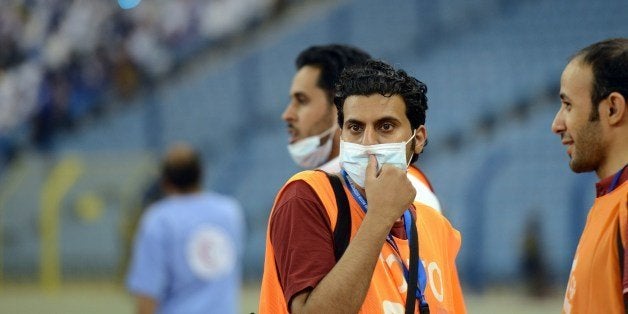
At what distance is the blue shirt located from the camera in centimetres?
568

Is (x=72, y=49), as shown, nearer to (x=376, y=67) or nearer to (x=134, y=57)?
(x=134, y=57)

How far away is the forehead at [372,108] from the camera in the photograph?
114 inches

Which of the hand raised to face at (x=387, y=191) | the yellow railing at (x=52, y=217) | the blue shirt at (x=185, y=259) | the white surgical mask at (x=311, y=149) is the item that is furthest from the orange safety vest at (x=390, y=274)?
the yellow railing at (x=52, y=217)

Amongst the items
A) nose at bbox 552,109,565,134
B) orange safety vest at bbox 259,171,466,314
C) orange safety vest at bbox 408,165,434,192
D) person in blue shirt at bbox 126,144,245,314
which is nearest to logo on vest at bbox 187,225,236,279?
person in blue shirt at bbox 126,144,245,314

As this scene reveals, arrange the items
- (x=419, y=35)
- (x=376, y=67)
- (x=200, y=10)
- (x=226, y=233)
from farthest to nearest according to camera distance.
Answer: (x=200, y=10), (x=419, y=35), (x=226, y=233), (x=376, y=67)

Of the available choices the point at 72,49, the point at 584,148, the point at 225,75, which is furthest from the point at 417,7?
the point at 584,148

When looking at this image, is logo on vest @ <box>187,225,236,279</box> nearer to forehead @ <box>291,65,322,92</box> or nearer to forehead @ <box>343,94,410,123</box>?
forehead @ <box>291,65,322,92</box>

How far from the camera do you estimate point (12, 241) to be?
587 inches

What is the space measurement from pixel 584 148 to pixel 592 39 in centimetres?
1105

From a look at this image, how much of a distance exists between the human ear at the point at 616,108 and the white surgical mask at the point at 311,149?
48.4 inches

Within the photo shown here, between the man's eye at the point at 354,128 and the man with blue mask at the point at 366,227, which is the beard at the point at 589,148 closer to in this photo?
the man with blue mask at the point at 366,227

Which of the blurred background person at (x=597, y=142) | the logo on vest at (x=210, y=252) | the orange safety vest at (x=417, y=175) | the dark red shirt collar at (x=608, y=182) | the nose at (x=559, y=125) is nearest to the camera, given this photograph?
the blurred background person at (x=597, y=142)

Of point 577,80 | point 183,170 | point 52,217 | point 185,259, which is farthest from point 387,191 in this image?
point 52,217

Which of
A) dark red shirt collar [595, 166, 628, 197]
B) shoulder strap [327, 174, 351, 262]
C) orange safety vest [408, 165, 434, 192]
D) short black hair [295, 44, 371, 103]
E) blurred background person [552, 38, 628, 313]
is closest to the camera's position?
shoulder strap [327, 174, 351, 262]
